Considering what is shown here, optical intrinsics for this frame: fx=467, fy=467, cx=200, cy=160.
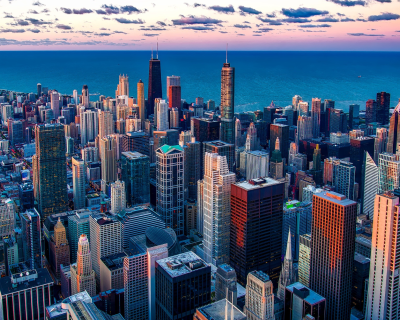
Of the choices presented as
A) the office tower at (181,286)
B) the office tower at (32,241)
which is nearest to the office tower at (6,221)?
the office tower at (32,241)

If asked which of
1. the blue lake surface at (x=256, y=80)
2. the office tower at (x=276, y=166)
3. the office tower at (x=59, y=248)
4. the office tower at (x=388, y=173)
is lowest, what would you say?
the office tower at (x=59, y=248)

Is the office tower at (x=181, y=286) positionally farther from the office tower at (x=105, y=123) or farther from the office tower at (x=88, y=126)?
the office tower at (x=88, y=126)

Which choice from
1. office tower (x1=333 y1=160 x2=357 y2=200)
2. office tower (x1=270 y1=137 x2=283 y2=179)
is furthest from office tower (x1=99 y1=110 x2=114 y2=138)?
office tower (x1=333 y1=160 x2=357 y2=200)

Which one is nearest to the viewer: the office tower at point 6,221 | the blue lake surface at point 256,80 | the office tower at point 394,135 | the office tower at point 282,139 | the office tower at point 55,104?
the office tower at point 6,221

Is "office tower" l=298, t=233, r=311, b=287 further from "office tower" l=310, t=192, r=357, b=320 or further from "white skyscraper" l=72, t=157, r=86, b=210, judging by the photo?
"white skyscraper" l=72, t=157, r=86, b=210

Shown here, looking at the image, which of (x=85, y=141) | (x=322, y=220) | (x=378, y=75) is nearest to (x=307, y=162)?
(x=322, y=220)

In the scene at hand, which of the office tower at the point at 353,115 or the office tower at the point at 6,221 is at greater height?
the office tower at the point at 353,115

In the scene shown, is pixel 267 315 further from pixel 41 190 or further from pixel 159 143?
pixel 159 143
